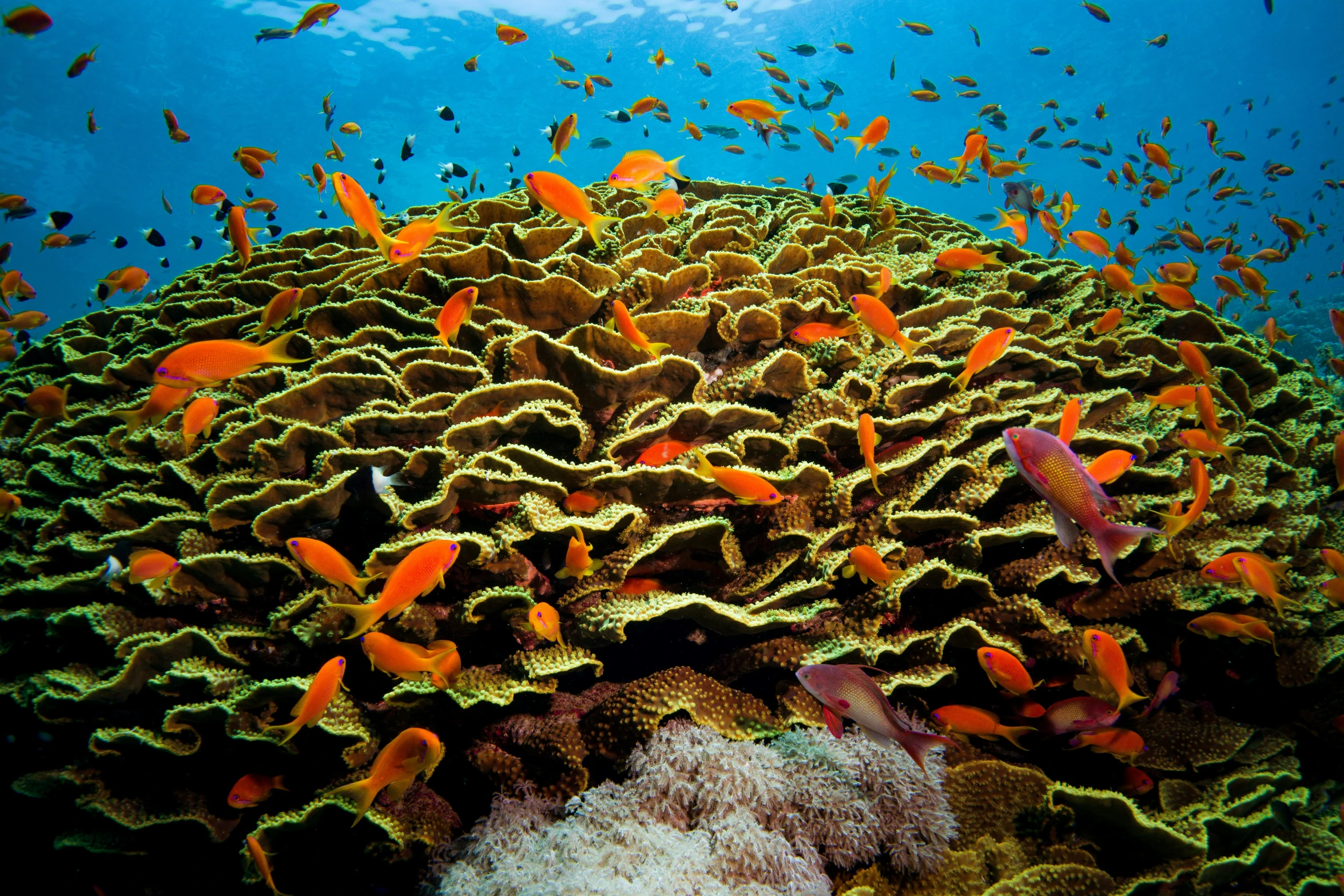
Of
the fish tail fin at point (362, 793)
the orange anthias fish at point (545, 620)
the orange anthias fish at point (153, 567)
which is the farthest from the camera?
the orange anthias fish at point (153, 567)

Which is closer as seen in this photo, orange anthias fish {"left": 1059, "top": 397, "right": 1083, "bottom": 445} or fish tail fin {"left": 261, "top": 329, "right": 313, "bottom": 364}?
fish tail fin {"left": 261, "top": 329, "right": 313, "bottom": 364}

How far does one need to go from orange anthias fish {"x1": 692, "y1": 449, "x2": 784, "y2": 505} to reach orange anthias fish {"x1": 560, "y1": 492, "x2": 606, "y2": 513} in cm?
50

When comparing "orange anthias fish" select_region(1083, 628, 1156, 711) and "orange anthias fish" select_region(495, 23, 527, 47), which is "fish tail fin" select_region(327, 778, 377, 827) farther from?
"orange anthias fish" select_region(495, 23, 527, 47)

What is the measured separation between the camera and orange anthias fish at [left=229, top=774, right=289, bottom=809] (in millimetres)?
2438

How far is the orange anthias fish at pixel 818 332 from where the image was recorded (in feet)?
10.5

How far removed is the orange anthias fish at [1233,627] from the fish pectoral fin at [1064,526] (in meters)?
1.87

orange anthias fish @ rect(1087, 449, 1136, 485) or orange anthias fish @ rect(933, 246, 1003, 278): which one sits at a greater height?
orange anthias fish @ rect(933, 246, 1003, 278)

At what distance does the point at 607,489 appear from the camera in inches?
98.1

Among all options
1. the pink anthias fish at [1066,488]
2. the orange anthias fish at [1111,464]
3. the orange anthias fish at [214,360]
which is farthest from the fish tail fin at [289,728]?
the orange anthias fish at [1111,464]

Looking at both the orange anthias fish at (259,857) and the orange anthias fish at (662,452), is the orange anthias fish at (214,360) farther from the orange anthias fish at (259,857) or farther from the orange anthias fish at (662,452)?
the orange anthias fish at (259,857)

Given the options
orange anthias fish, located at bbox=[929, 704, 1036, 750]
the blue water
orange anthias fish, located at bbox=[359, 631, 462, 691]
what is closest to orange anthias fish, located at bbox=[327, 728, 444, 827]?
orange anthias fish, located at bbox=[359, 631, 462, 691]

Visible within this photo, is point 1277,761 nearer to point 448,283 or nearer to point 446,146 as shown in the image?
point 448,283

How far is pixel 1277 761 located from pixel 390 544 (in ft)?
15.6

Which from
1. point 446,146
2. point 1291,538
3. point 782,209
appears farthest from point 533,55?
A: point 1291,538
